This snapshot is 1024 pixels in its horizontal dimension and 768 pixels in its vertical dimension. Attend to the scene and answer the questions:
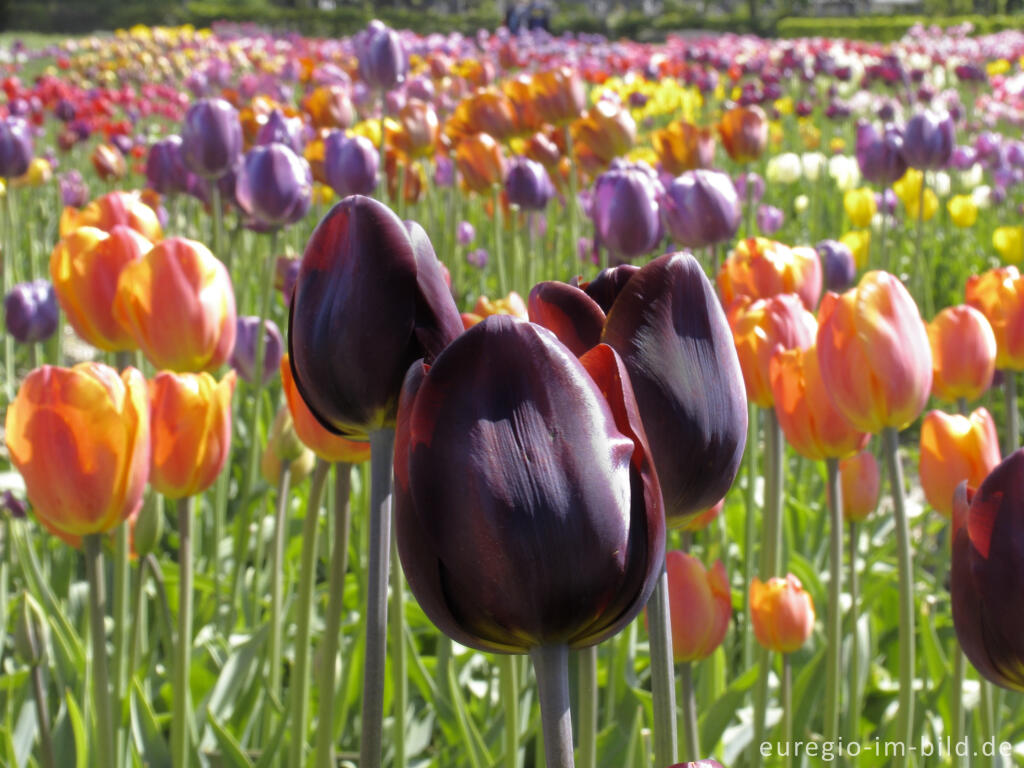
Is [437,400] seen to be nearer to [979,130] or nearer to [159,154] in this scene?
[159,154]

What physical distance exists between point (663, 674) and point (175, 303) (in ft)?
3.07

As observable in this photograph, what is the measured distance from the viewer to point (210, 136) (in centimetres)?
244

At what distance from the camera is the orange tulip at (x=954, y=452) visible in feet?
3.87

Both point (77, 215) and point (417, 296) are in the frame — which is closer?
point (417, 296)

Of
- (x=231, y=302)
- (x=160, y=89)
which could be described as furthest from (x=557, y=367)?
(x=160, y=89)

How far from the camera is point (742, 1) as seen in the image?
5041 cm

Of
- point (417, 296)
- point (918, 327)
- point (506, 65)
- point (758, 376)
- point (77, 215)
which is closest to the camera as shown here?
point (417, 296)

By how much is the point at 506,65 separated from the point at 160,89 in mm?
3657

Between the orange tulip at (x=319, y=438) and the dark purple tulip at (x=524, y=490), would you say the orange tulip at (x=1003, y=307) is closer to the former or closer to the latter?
the orange tulip at (x=319, y=438)

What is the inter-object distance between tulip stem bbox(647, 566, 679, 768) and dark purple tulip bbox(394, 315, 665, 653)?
0.14 metres

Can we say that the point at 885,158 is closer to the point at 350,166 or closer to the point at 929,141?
the point at 929,141

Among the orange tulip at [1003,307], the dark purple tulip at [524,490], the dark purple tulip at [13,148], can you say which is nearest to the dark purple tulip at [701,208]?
the orange tulip at [1003,307]

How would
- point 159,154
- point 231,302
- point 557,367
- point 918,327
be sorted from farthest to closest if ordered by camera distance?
point 159,154 → point 231,302 → point 918,327 → point 557,367

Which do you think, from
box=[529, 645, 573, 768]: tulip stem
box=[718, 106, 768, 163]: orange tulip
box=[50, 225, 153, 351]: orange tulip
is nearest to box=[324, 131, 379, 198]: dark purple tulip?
box=[50, 225, 153, 351]: orange tulip
